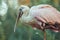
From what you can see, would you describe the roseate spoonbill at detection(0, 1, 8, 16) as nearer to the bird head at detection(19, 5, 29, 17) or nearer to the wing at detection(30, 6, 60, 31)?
the bird head at detection(19, 5, 29, 17)

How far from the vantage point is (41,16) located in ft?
7.33

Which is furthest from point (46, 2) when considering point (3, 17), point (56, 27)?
point (3, 17)

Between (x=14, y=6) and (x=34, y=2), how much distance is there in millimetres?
189

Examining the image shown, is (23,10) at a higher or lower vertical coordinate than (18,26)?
higher

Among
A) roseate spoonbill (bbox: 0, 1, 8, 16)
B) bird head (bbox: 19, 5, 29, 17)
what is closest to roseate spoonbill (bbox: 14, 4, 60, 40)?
bird head (bbox: 19, 5, 29, 17)

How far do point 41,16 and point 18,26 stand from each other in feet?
0.80

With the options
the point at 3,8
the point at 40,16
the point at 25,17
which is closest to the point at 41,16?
the point at 40,16

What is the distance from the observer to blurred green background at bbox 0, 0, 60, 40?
2.33m

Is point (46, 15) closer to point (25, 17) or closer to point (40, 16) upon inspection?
point (40, 16)

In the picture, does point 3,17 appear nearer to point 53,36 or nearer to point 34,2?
point 34,2

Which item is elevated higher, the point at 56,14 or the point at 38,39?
the point at 56,14

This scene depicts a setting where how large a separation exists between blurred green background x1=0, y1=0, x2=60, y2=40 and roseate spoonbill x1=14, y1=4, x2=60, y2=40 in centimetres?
5

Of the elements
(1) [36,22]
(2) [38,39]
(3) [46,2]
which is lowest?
(2) [38,39]

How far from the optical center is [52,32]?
2312 millimetres
